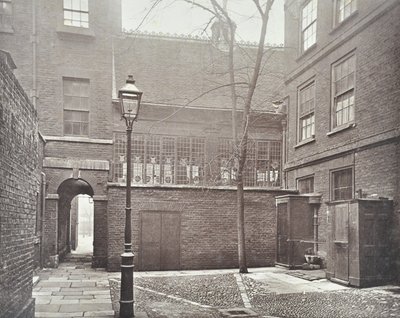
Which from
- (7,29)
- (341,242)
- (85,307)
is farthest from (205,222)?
(7,29)

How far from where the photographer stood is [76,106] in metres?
18.1

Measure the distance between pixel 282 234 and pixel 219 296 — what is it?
20.4ft

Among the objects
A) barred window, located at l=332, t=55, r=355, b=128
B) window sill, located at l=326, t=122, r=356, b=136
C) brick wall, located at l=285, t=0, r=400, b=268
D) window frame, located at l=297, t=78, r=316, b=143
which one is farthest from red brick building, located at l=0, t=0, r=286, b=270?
window sill, located at l=326, t=122, r=356, b=136

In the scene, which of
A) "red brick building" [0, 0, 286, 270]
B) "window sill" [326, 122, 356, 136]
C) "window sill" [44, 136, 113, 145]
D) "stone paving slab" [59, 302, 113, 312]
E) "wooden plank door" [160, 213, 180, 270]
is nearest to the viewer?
"stone paving slab" [59, 302, 113, 312]

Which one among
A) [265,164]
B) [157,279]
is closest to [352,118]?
[265,164]

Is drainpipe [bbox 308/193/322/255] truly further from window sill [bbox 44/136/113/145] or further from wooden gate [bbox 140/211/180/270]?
window sill [bbox 44/136/113/145]

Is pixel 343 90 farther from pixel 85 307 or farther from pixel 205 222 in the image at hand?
pixel 85 307

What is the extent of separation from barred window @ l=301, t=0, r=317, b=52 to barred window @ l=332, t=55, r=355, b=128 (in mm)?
2220

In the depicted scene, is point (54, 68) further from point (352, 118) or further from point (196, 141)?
point (352, 118)

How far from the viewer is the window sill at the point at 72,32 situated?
58.4ft

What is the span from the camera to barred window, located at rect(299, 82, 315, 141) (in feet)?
55.3

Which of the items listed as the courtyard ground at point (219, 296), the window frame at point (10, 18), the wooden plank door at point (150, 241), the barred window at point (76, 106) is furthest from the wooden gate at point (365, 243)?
the window frame at point (10, 18)

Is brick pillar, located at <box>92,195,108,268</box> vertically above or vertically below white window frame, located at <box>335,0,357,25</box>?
below

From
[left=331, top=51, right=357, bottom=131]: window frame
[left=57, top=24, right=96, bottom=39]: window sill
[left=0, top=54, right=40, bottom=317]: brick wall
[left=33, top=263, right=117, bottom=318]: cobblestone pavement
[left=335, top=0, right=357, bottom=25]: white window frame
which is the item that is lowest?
[left=33, top=263, right=117, bottom=318]: cobblestone pavement
